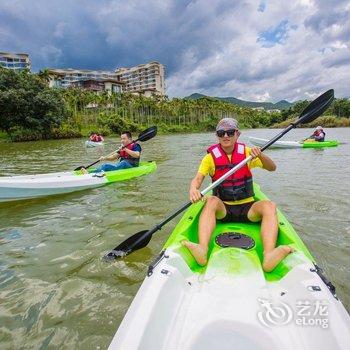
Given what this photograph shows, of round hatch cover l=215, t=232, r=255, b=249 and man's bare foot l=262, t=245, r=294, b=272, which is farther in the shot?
round hatch cover l=215, t=232, r=255, b=249

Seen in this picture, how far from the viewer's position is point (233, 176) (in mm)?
3785

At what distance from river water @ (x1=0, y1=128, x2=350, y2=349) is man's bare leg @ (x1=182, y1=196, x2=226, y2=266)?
76 cm

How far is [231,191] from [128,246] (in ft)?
4.60

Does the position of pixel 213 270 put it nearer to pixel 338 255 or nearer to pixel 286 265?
pixel 286 265

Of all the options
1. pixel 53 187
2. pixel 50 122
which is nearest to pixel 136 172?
pixel 53 187

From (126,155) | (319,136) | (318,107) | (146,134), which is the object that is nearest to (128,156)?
(126,155)

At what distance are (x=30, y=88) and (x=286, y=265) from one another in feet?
116

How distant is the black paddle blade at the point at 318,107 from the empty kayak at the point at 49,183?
4.88 meters

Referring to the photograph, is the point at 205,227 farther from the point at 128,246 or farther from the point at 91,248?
the point at 91,248

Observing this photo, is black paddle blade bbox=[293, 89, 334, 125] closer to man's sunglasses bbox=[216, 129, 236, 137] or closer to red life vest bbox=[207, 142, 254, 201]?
red life vest bbox=[207, 142, 254, 201]

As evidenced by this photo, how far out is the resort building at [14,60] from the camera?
75000 millimetres

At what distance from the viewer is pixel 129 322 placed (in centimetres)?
186

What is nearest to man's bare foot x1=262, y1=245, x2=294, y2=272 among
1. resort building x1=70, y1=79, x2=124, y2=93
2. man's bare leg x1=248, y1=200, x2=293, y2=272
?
man's bare leg x1=248, y1=200, x2=293, y2=272

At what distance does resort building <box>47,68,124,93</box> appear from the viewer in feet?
260
